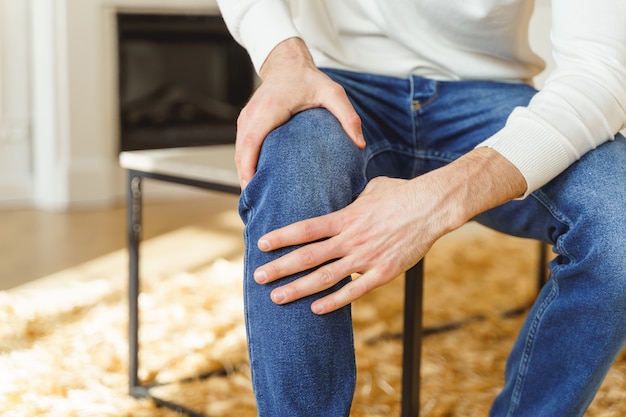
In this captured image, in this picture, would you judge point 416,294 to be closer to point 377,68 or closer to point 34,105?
point 377,68

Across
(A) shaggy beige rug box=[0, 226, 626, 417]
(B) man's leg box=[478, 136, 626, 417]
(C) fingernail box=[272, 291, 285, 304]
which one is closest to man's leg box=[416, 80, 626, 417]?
(B) man's leg box=[478, 136, 626, 417]

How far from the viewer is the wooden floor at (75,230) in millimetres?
2355

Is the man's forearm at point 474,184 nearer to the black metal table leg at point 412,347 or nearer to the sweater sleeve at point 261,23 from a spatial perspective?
the sweater sleeve at point 261,23

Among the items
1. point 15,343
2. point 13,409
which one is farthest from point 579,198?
point 15,343

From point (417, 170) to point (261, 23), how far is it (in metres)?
0.27

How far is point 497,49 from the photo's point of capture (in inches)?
43.1

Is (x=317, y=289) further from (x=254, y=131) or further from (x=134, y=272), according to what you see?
(x=134, y=272)

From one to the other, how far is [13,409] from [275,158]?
2.44 ft

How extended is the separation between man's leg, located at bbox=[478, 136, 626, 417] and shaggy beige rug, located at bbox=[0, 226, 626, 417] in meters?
0.44

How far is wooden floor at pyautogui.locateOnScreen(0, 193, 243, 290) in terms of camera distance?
236 cm

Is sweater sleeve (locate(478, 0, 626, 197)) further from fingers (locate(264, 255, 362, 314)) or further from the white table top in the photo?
the white table top

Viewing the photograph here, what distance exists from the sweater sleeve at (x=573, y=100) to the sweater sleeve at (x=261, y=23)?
0.86ft

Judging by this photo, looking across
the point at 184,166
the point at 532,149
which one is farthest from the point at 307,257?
the point at 184,166

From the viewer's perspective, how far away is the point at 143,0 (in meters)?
3.47
